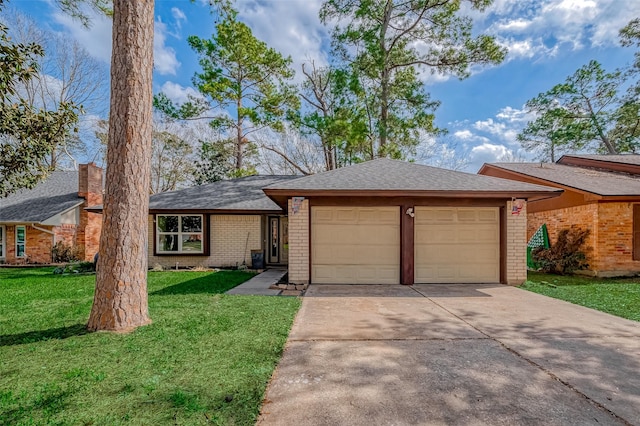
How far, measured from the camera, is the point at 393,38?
17688mm

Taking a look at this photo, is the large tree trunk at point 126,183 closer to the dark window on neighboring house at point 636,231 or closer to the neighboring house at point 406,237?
the neighboring house at point 406,237

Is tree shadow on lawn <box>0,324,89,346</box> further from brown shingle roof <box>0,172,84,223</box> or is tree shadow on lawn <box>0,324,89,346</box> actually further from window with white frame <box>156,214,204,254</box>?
brown shingle roof <box>0,172,84,223</box>

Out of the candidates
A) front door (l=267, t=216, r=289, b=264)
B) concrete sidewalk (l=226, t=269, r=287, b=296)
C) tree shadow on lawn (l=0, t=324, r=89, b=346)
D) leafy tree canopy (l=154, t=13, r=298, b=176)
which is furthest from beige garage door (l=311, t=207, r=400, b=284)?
leafy tree canopy (l=154, t=13, r=298, b=176)

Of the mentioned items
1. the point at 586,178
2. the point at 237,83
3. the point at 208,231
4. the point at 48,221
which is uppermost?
the point at 237,83

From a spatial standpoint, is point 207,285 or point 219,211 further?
point 219,211

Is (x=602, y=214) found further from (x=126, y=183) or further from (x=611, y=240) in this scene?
(x=126, y=183)

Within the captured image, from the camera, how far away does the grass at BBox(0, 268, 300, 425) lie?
236 cm

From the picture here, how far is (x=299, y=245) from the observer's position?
784cm

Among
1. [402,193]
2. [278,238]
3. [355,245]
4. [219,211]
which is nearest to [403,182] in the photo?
[402,193]

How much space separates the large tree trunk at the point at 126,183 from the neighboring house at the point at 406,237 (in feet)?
12.6

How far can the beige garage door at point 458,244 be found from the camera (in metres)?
8.03

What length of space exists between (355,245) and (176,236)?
743cm

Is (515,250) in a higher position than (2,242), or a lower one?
higher

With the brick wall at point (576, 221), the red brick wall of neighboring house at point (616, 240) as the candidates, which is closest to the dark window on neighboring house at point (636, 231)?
the red brick wall of neighboring house at point (616, 240)
